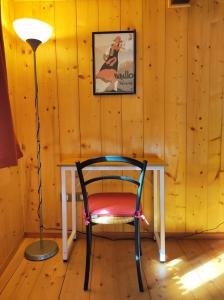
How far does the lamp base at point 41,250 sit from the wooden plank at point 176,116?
1.05m

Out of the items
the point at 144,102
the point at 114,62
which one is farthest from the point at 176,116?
the point at 114,62

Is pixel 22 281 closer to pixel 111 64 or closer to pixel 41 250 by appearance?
pixel 41 250

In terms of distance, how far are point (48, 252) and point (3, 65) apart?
1.47m

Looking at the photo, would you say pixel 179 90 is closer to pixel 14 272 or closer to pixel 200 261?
pixel 200 261

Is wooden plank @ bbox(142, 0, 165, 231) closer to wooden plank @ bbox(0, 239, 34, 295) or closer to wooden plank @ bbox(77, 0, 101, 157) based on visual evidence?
wooden plank @ bbox(77, 0, 101, 157)

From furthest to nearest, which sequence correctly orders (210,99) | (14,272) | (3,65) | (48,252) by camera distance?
(210,99), (48,252), (14,272), (3,65)

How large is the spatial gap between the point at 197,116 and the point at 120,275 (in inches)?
57.7

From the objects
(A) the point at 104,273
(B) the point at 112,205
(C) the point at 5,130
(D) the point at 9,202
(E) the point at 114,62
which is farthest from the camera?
(E) the point at 114,62

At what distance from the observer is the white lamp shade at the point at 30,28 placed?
72.1 inches

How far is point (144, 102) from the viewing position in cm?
233

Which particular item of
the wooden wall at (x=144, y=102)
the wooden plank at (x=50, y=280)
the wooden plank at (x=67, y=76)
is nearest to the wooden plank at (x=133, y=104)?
the wooden wall at (x=144, y=102)

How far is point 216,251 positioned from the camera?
219 centimetres

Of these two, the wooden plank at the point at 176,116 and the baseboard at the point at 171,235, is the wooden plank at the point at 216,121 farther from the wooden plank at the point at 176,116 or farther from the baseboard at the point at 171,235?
the wooden plank at the point at 176,116

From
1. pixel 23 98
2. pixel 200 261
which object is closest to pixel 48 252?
pixel 200 261
